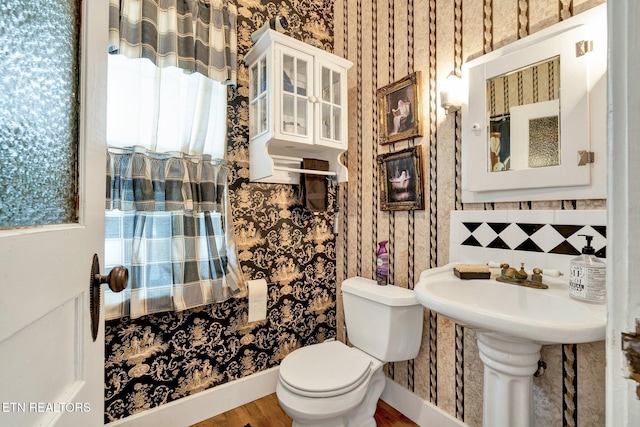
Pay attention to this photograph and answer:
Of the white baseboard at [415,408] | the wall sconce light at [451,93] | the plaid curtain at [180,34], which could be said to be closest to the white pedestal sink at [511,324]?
the white baseboard at [415,408]

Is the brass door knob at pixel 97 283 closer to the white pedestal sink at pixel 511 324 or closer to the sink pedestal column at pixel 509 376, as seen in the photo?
the white pedestal sink at pixel 511 324

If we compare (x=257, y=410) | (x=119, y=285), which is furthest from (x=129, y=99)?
(x=257, y=410)

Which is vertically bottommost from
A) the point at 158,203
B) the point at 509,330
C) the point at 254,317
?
the point at 254,317

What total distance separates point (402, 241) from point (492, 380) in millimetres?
791

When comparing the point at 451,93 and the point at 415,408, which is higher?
the point at 451,93

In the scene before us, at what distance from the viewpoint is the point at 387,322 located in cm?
145

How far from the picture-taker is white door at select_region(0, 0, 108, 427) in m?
0.35

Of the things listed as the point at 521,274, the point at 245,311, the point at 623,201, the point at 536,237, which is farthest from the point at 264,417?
the point at 623,201

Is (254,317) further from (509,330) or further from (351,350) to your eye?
(509,330)

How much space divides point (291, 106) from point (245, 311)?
1.26 m

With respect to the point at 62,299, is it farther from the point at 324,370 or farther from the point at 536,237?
the point at 536,237

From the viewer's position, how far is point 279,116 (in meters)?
1.59

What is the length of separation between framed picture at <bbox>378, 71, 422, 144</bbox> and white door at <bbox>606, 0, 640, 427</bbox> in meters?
1.30

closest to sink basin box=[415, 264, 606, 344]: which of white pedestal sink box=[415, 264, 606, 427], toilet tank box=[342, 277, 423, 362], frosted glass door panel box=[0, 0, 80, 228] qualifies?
white pedestal sink box=[415, 264, 606, 427]
